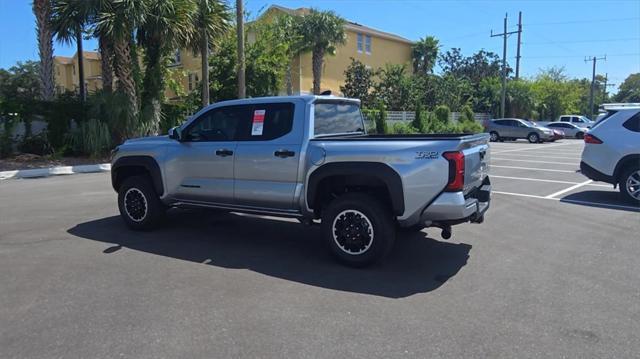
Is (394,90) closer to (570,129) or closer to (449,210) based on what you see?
(570,129)

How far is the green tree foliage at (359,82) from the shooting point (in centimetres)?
3747

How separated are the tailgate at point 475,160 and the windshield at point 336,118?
1712 millimetres

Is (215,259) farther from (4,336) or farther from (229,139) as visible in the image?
(4,336)

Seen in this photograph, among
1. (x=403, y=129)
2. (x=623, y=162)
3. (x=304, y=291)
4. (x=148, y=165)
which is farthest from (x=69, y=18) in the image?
(x=403, y=129)

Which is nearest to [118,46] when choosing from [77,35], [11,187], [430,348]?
[77,35]

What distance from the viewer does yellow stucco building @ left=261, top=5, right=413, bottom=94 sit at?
37641 millimetres

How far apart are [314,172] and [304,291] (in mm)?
1405

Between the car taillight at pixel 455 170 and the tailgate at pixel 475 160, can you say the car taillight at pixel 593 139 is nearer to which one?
the tailgate at pixel 475 160

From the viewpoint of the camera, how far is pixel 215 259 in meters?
5.82

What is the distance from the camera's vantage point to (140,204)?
23.2 ft

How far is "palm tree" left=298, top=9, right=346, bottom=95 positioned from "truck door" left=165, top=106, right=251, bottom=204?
89.3 feet

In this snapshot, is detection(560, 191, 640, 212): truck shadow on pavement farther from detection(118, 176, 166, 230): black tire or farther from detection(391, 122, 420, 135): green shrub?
detection(391, 122, 420, 135): green shrub

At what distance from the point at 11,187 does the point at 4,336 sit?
32.2 ft

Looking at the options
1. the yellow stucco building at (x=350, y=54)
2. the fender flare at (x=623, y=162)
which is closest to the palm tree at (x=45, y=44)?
the fender flare at (x=623, y=162)
